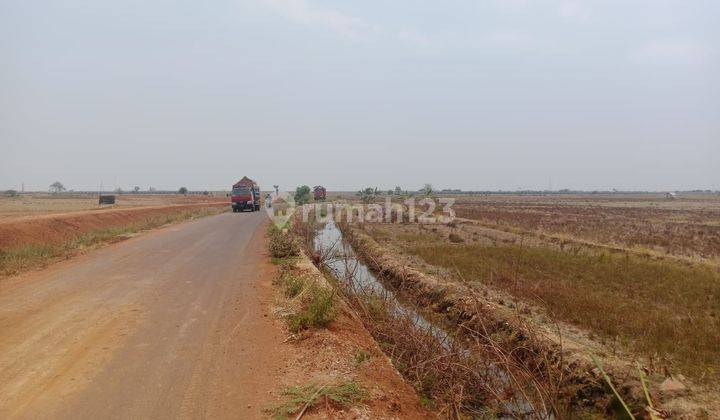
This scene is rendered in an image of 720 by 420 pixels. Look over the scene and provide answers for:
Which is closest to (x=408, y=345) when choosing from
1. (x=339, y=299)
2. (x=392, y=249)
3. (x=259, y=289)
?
(x=339, y=299)

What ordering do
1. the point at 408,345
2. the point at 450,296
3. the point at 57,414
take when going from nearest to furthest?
the point at 57,414, the point at 408,345, the point at 450,296

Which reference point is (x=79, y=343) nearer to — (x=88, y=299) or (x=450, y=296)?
(x=88, y=299)

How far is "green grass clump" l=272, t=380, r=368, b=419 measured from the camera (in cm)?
459

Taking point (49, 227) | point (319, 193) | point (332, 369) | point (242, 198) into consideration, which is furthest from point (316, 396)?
point (319, 193)

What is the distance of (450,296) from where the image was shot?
1122 cm

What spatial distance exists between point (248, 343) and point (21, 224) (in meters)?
19.8

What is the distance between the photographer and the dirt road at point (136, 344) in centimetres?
466

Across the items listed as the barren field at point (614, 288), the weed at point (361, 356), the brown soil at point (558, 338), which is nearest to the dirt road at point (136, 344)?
the weed at point (361, 356)

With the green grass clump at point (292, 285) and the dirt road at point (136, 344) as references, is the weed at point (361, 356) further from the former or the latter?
the green grass clump at point (292, 285)

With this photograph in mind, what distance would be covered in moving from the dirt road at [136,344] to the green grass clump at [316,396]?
259mm

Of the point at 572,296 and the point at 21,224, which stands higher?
the point at 21,224

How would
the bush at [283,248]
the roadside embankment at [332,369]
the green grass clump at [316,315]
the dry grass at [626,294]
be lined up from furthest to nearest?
the bush at [283,248]
the dry grass at [626,294]
the green grass clump at [316,315]
the roadside embankment at [332,369]

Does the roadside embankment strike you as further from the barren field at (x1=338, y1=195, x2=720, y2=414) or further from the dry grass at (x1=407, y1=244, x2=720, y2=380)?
the dry grass at (x1=407, y1=244, x2=720, y2=380)

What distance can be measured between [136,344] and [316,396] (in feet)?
9.94
